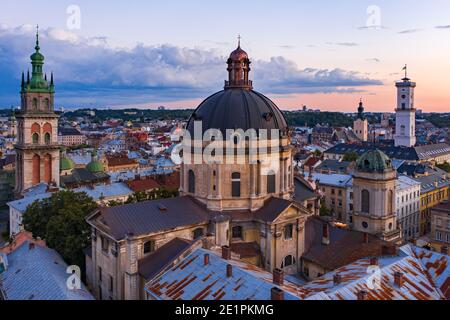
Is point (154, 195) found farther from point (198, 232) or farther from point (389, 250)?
point (389, 250)

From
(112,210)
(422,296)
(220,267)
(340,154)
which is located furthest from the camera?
(340,154)

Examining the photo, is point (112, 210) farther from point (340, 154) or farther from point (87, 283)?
point (340, 154)

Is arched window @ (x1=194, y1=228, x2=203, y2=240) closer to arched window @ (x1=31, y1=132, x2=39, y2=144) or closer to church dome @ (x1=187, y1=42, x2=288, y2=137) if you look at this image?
church dome @ (x1=187, y1=42, x2=288, y2=137)

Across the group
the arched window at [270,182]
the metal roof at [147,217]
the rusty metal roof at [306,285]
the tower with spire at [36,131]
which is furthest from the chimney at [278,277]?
the tower with spire at [36,131]

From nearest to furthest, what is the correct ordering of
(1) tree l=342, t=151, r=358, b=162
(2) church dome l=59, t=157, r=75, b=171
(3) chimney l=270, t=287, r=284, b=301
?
(3) chimney l=270, t=287, r=284, b=301 → (2) church dome l=59, t=157, r=75, b=171 → (1) tree l=342, t=151, r=358, b=162

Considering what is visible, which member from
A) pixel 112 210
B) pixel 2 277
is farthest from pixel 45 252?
pixel 112 210

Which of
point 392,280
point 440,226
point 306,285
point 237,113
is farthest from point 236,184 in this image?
point 440,226

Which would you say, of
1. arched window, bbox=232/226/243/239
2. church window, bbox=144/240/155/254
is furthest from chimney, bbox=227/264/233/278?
arched window, bbox=232/226/243/239
